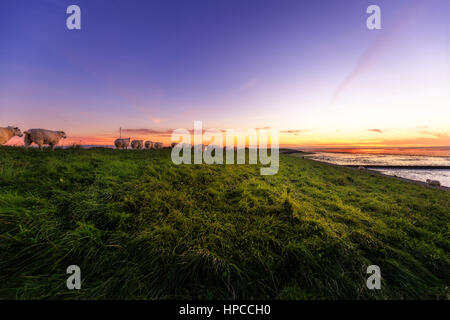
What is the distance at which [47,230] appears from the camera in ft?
9.94

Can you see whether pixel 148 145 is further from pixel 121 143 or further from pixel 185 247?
pixel 185 247

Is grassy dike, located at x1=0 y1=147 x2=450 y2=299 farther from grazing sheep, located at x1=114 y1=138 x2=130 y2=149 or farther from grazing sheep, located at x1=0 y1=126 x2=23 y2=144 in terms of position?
grazing sheep, located at x1=114 y1=138 x2=130 y2=149

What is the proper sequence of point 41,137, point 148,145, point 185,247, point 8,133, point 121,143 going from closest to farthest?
point 185,247 < point 8,133 < point 41,137 < point 121,143 < point 148,145

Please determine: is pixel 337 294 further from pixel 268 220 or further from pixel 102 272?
pixel 102 272

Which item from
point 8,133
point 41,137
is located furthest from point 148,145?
point 8,133

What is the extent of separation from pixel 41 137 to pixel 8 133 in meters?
1.94

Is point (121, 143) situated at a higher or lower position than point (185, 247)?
higher

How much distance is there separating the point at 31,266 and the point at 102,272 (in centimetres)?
115

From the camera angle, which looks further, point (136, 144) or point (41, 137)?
point (136, 144)

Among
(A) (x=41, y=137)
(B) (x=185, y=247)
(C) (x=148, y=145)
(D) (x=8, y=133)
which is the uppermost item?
(C) (x=148, y=145)

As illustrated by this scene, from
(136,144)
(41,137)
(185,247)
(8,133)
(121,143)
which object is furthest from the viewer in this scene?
(136,144)

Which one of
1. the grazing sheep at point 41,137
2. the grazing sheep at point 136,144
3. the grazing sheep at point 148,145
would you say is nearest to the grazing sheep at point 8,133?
the grazing sheep at point 41,137

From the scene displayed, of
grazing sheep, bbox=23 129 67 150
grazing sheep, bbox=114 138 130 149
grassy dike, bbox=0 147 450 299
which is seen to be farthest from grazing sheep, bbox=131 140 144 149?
grassy dike, bbox=0 147 450 299

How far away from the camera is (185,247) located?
121 inches
